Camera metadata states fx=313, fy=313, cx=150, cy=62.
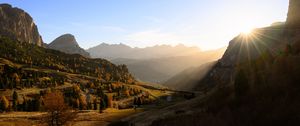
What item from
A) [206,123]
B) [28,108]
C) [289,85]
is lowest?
[28,108]

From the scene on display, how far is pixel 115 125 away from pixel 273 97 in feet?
199

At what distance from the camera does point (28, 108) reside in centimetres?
15775

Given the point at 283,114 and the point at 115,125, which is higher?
the point at 283,114

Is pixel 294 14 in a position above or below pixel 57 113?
above

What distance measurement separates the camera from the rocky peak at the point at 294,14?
385 feet

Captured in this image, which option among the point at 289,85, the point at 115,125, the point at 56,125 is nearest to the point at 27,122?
the point at 56,125

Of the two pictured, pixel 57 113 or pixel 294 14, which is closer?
pixel 57 113

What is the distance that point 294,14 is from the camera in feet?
394

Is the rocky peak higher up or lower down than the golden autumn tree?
higher up

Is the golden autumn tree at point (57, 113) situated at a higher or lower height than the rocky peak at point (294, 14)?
lower

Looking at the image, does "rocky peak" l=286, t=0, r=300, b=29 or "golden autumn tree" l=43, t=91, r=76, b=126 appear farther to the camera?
"rocky peak" l=286, t=0, r=300, b=29

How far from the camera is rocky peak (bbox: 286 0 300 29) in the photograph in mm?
117244

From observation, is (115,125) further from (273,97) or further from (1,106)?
(1,106)

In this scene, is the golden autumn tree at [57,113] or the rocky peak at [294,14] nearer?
the golden autumn tree at [57,113]
